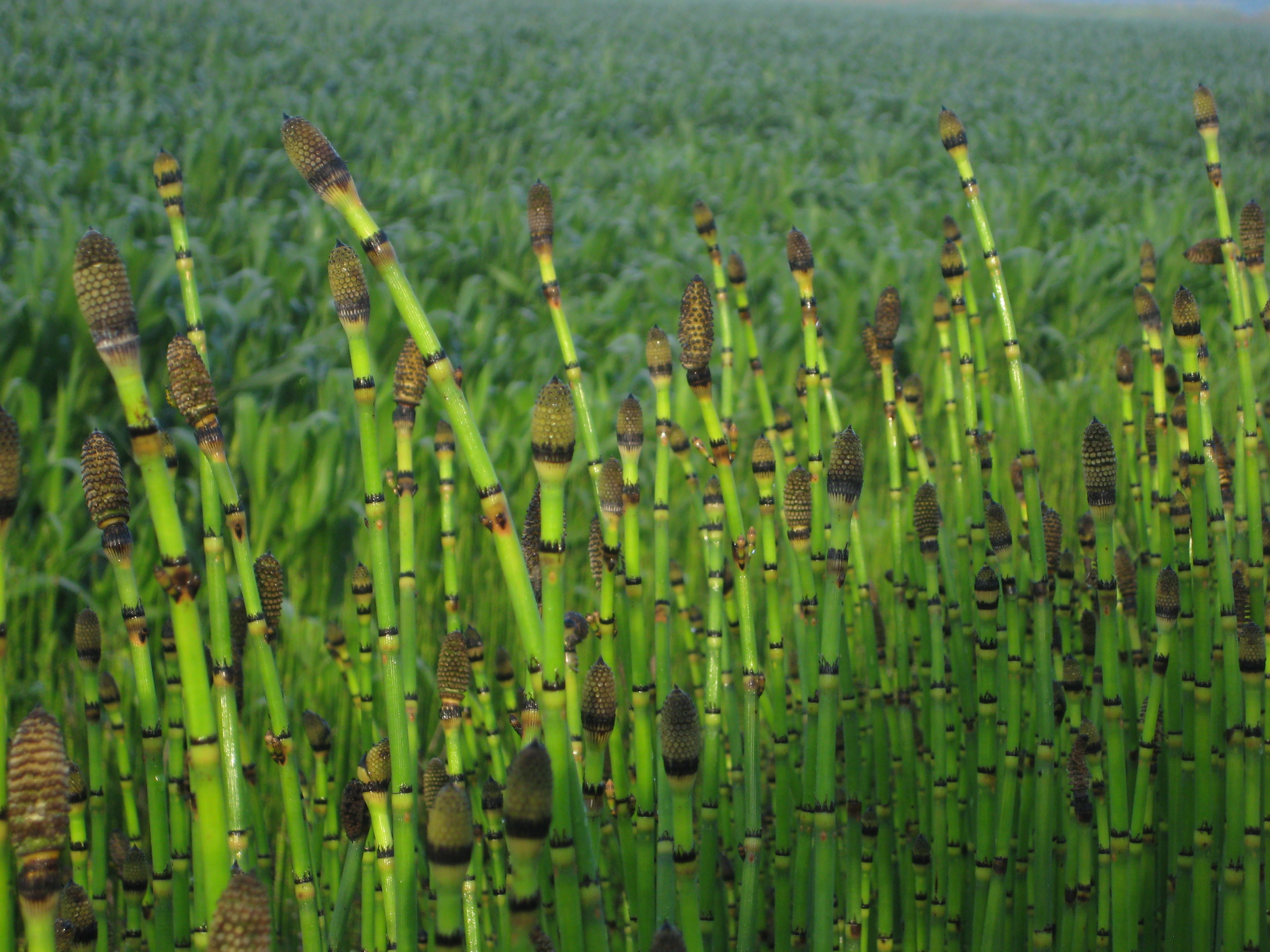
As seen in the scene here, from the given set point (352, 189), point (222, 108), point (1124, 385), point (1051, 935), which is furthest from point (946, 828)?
point (222, 108)

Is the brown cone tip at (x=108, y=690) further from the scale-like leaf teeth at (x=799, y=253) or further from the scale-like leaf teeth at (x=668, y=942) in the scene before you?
the scale-like leaf teeth at (x=799, y=253)

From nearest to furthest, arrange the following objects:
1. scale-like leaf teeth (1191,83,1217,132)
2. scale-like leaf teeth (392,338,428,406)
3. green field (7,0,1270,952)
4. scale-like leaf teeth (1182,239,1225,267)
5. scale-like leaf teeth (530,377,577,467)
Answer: scale-like leaf teeth (530,377,577,467)
scale-like leaf teeth (392,338,428,406)
scale-like leaf teeth (1191,83,1217,132)
scale-like leaf teeth (1182,239,1225,267)
green field (7,0,1270,952)

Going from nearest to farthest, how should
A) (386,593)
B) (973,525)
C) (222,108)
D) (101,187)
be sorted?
(386,593), (973,525), (101,187), (222,108)

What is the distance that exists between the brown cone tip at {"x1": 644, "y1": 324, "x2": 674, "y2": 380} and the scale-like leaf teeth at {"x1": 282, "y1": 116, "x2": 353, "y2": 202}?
1.09 ft

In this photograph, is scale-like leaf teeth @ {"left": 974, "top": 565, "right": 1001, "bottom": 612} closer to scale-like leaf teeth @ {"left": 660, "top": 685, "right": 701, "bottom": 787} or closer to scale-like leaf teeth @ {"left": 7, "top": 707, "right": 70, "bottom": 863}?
scale-like leaf teeth @ {"left": 660, "top": 685, "right": 701, "bottom": 787}

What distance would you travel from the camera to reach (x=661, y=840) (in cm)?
77

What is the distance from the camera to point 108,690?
98cm

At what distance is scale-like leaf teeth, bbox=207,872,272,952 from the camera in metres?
0.40

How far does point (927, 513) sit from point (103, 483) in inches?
28.3

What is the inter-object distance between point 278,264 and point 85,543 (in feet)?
4.99

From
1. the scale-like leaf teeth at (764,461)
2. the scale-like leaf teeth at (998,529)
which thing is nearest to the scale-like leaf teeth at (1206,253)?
the scale-like leaf teeth at (998,529)

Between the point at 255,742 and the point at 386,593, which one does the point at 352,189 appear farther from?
the point at 255,742

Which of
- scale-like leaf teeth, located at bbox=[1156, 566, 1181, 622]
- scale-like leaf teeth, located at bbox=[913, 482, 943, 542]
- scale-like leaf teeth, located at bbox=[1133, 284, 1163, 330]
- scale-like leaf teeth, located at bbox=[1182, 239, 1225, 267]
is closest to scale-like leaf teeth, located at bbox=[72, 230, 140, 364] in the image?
scale-like leaf teeth, located at bbox=[913, 482, 943, 542]

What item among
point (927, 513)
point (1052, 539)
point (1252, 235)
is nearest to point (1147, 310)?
point (1252, 235)
